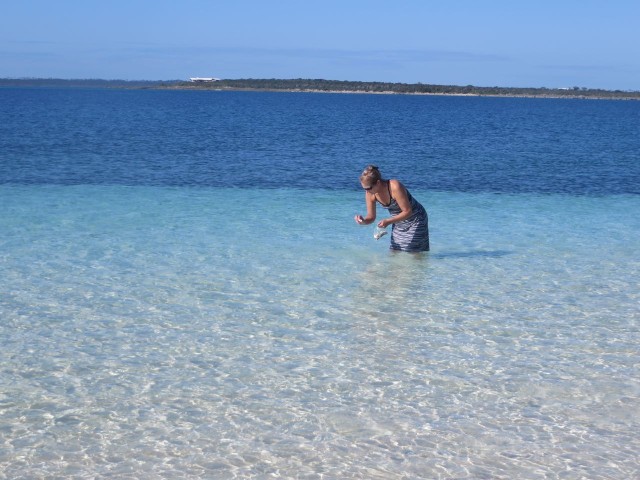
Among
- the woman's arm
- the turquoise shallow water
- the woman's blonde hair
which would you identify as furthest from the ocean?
the woman's blonde hair

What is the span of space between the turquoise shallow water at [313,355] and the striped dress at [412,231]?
0.29 metres

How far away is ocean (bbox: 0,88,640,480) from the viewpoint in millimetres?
5777

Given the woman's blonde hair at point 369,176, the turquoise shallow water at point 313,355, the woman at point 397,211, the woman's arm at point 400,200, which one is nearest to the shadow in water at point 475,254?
the turquoise shallow water at point 313,355

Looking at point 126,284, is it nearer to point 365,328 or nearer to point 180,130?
point 365,328

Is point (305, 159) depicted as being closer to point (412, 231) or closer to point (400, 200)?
point (412, 231)

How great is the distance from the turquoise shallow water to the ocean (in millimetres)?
25

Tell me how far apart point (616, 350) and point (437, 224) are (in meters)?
7.89

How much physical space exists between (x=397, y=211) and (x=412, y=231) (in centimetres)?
44

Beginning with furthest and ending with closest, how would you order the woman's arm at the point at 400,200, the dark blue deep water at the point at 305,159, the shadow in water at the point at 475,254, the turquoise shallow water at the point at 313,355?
1. the dark blue deep water at the point at 305,159
2. the shadow in water at the point at 475,254
3. the woman's arm at the point at 400,200
4. the turquoise shallow water at the point at 313,355

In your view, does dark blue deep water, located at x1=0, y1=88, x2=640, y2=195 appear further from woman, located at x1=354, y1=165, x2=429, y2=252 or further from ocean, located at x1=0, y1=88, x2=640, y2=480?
woman, located at x1=354, y1=165, x2=429, y2=252

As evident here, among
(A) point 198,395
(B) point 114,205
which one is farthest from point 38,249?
(A) point 198,395

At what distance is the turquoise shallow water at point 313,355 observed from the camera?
5746 mm

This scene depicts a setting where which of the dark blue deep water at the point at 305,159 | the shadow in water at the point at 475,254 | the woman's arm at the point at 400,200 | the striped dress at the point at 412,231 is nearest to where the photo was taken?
the woman's arm at the point at 400,200

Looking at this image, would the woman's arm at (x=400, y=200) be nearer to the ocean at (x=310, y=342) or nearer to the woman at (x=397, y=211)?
the woman at (x=397, y=211)
